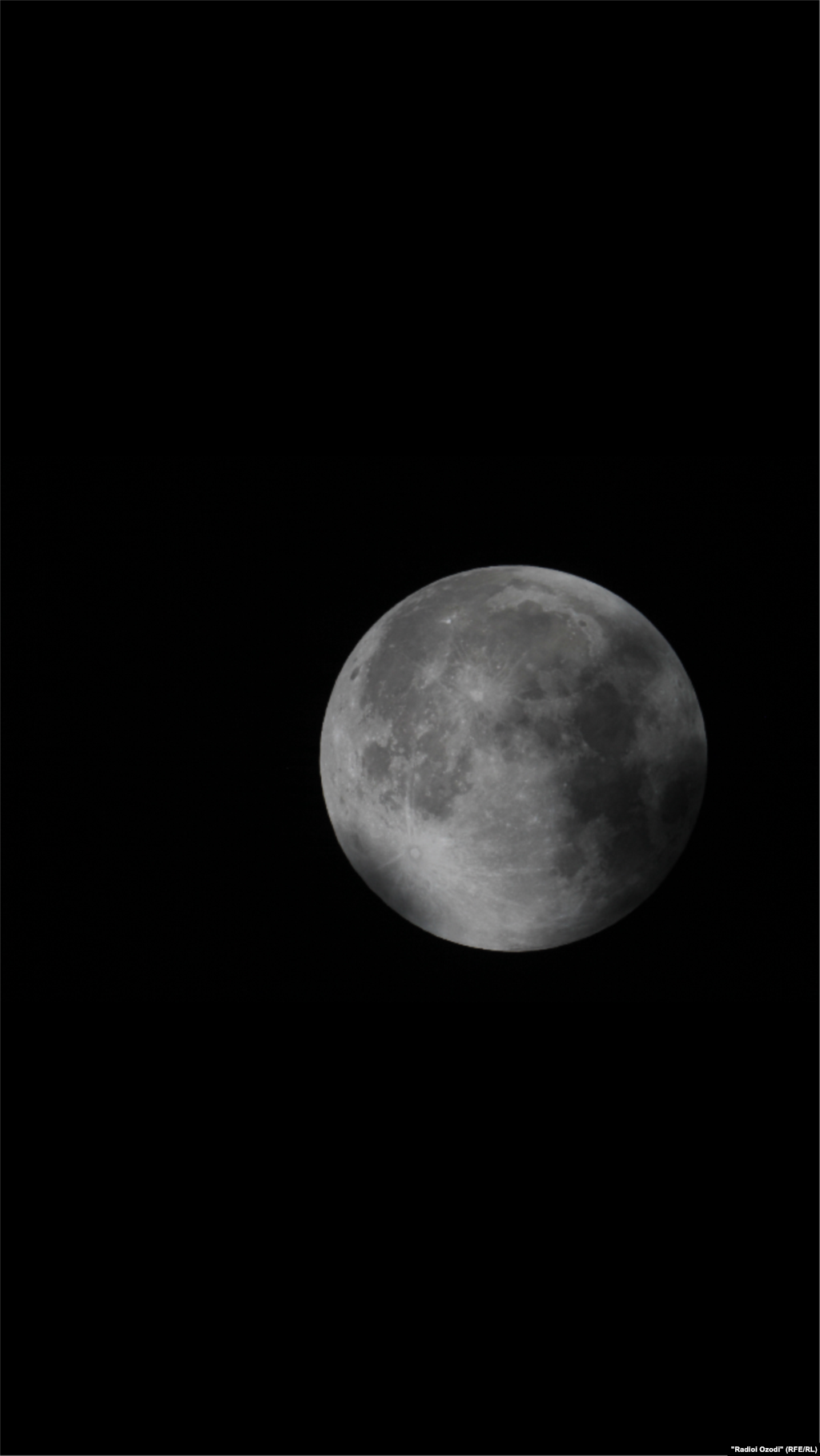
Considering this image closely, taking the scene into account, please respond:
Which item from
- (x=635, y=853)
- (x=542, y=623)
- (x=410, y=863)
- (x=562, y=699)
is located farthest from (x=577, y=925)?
(x=542, y=623)

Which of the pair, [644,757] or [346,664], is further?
[346,664]

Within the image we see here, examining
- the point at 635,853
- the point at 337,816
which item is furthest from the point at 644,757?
the point at 337,816

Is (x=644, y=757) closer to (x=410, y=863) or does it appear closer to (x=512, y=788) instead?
(x=512, y=788)

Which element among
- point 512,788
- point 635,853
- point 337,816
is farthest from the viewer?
point 337,816

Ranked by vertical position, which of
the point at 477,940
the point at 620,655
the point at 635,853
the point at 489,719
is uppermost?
the point at 620,655

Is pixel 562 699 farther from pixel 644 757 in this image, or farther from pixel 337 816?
pixel 337 816

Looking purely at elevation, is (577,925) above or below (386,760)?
below

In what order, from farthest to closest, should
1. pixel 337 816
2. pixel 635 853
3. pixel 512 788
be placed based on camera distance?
pixel 337 816 < pixel 635 853 < pixel 512 788

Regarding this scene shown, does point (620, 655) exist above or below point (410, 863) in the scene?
above

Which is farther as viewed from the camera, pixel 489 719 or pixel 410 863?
pixel 410 863
